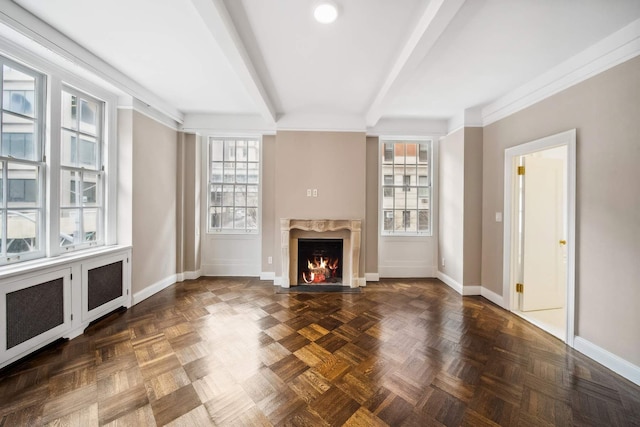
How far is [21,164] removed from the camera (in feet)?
7.11

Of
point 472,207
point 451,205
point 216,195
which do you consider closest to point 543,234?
point 472,207

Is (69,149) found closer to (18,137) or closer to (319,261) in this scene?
(18,137)

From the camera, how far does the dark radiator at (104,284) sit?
2.56m

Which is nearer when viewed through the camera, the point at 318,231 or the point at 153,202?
the point at 153,202

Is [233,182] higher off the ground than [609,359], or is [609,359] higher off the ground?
[233,182]

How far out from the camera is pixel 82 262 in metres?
2.45

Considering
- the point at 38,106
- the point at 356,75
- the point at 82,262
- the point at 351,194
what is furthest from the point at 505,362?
the point at 38,106

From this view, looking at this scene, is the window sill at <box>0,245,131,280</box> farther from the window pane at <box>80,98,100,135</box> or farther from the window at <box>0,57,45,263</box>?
the window pane at <box>80,98,100,135</box>

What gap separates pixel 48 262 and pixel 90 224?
0.81 m

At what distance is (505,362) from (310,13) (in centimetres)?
328

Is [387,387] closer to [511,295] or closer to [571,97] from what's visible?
[511,295]

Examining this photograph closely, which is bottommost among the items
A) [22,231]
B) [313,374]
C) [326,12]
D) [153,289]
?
[313,374]

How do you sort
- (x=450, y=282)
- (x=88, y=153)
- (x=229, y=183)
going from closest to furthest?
(x=88, y=153), (x=450, y=282), (x=229, y=183)

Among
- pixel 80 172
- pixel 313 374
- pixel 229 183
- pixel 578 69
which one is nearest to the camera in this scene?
pixel 313 374
